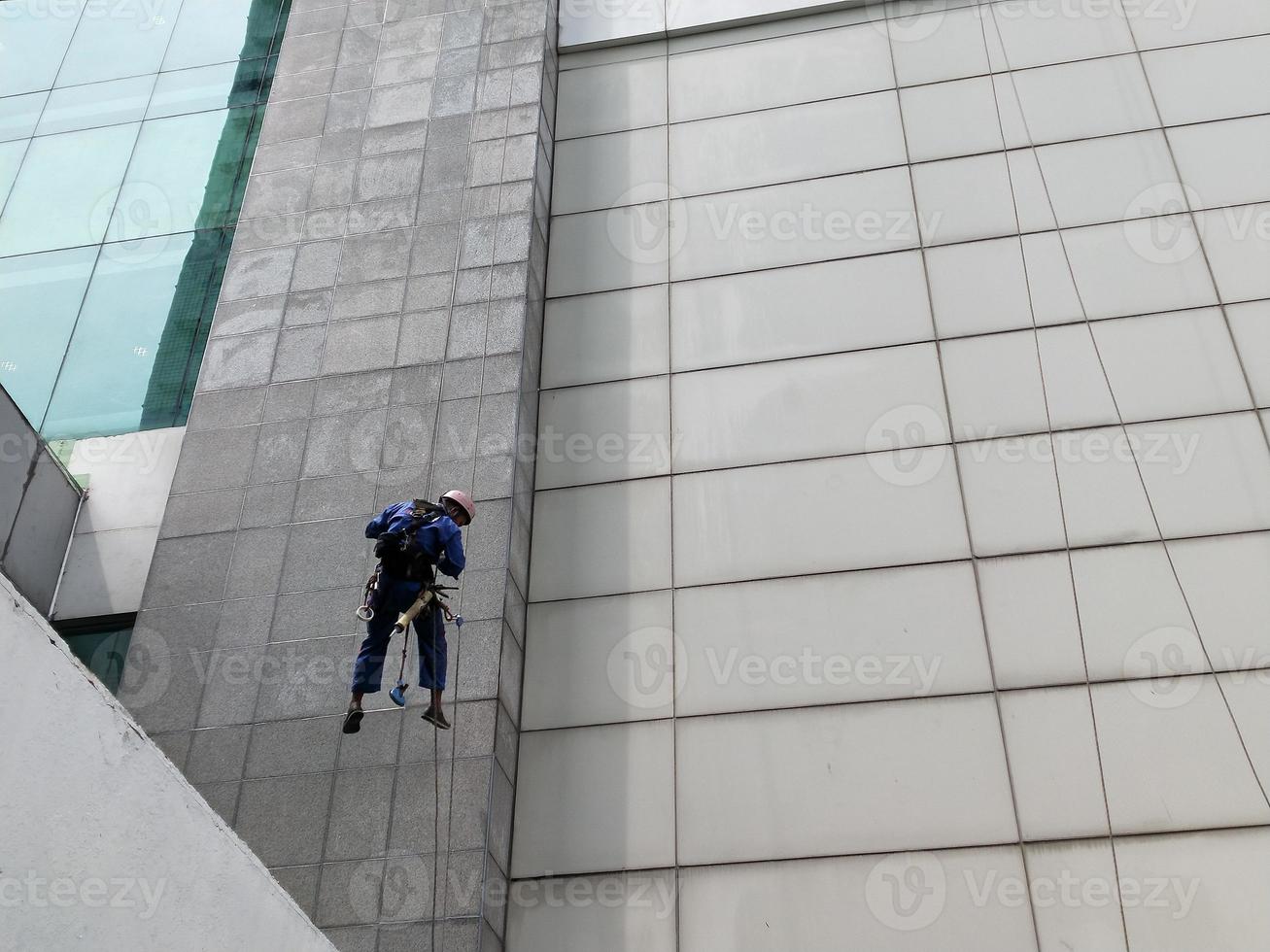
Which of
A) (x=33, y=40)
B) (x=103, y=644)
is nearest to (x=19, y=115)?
(x=33, y=40)

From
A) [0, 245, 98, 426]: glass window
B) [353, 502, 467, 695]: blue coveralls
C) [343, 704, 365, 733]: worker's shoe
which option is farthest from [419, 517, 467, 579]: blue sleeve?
[0, 245, 98, 426]: glass window

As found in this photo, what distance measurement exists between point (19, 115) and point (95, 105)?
39.4 inches

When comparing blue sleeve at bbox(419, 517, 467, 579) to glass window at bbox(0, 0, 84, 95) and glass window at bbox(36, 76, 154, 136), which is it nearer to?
glass window at bbox(36, 76, 154, 136)

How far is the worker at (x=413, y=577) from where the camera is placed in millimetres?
8836

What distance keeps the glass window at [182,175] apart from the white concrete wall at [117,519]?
3.03 m

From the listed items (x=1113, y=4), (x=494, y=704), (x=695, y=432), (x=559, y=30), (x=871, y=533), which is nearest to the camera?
(x=494, y=704)

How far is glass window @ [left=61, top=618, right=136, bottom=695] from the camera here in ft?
36.8

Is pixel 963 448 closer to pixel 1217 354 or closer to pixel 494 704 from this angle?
pixel 1217 354

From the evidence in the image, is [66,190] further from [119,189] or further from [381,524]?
[381,524]

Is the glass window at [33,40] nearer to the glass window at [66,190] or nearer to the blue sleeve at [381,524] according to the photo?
the glass window at [66,190]

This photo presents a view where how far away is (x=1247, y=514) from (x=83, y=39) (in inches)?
596

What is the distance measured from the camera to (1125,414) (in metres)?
11.2

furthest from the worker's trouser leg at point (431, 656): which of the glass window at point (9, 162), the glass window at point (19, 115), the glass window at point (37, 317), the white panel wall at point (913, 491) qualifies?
the glass window at point (19, 115)

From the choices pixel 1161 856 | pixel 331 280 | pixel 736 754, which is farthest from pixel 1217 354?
pixel 331 280
